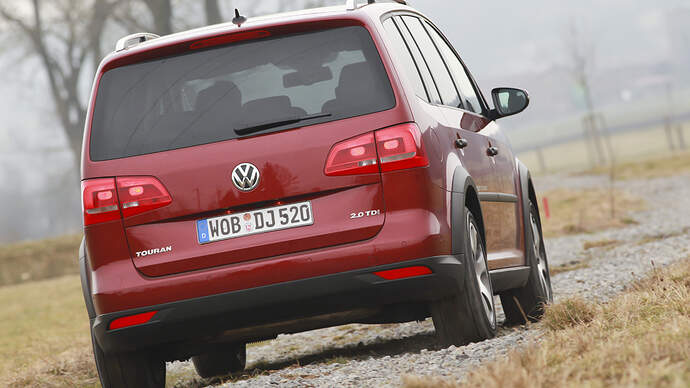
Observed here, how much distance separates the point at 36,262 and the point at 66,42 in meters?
17.8

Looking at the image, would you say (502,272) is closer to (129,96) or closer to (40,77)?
(129,96)

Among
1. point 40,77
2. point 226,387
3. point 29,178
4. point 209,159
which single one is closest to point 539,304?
point 226,387

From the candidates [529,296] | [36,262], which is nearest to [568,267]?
[529,296]

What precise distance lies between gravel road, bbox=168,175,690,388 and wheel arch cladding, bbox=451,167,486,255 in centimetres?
53

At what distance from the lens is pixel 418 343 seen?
712cm

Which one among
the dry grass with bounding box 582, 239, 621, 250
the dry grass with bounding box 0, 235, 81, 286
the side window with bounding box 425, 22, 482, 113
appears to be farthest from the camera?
the dry grass with bounding box 0, 235, 81, 286

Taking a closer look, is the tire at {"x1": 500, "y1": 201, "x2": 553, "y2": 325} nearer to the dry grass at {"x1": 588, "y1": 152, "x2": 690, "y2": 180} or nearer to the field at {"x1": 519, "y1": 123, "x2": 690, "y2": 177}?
the dry grass at {"x1": 588, "y1": 152, "x2": 690, "y2": 180}

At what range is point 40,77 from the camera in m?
41.8

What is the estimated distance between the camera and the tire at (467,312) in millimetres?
5516

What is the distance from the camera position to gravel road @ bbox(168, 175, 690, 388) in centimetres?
525

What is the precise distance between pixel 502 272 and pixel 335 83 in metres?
1.92

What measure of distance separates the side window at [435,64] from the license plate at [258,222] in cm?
149

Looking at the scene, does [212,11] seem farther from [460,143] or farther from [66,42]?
[460,143]

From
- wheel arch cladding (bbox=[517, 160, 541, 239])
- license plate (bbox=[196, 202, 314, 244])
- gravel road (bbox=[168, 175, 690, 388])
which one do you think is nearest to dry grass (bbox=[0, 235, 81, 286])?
gravel road (bbox=[168, 175, 690, 388])
